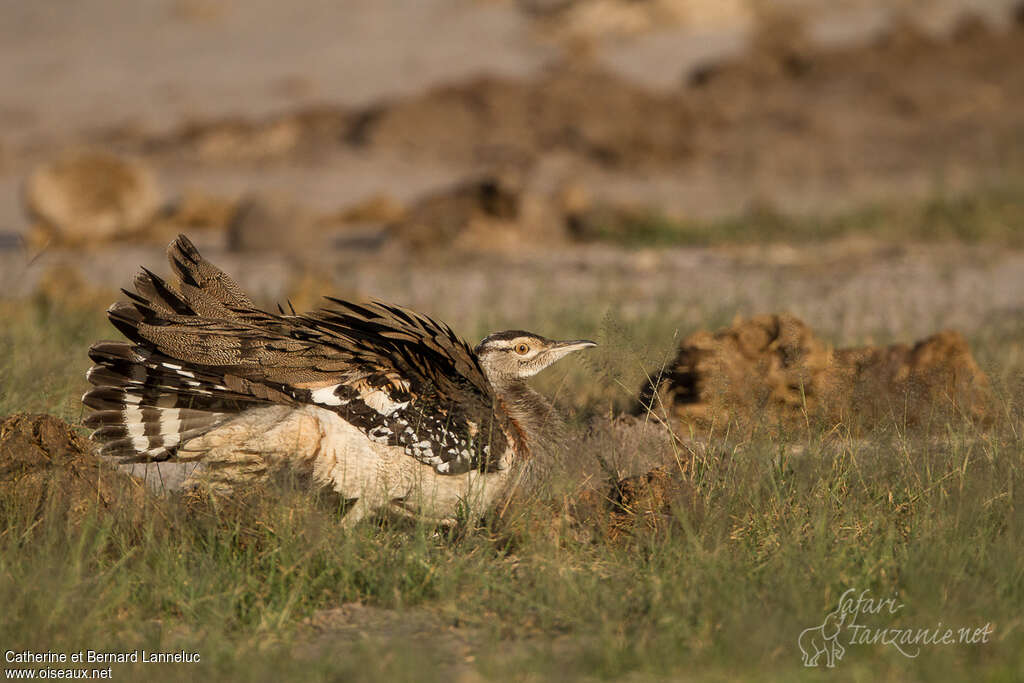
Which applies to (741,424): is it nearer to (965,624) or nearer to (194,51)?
(965,624)

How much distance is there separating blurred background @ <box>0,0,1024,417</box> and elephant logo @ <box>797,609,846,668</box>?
1.36 meters

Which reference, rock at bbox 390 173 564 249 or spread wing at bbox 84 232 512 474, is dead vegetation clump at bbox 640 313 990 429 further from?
rock at bbox 390 173 564 249

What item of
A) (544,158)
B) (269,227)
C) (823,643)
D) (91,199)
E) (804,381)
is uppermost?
(544,158)

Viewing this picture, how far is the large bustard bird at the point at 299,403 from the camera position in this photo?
395 cm

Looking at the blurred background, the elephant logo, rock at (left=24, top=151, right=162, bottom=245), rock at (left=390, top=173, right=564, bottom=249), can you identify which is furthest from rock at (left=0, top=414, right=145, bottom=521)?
rock at (left=24, top=151, right=162, bottom=245)

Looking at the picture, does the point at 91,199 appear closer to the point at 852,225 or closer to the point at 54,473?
the point at 852,225

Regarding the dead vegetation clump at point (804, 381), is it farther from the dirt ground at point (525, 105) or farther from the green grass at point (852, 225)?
the dirt ground at point (525, 105)

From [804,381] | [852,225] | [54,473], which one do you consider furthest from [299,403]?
[852,225]

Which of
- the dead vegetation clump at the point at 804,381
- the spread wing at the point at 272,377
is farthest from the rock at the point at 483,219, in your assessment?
the spread wing at the point at 272,377

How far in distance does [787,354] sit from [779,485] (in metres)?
0.78

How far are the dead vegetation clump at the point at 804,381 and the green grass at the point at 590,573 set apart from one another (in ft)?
0.56

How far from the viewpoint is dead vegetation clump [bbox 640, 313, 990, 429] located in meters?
4.42

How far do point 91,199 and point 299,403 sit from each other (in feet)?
30.5

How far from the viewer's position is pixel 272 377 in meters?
4.00
